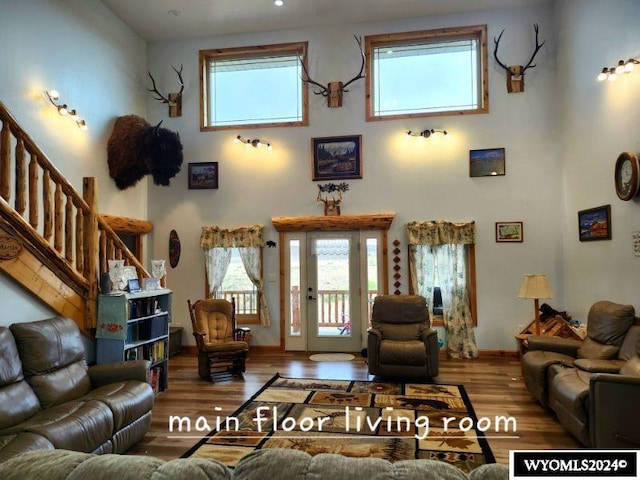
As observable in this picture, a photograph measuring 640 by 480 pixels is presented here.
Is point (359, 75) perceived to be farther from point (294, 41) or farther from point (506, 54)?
point (506, 54)

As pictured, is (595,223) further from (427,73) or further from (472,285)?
(427,73)

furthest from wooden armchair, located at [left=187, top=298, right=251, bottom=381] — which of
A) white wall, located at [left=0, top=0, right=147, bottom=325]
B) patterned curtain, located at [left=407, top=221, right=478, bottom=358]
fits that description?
patterned curtain, located at [left=407, top=221, right=478, bottom=358]

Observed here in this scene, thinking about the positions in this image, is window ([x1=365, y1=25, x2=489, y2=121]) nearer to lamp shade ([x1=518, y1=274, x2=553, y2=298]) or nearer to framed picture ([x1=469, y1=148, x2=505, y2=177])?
framed picture ([x1=469, y1=148, x2=505, y2=177])

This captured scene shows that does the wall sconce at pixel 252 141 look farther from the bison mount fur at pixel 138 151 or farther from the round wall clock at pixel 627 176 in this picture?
the round wall clock at pixel 627 176

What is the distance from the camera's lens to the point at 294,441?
3395 mm

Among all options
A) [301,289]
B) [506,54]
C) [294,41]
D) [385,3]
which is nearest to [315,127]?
[294,41]

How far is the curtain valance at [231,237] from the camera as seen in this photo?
22.2ft

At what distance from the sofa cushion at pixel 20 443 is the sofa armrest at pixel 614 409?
366cm

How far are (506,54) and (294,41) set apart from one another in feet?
11.0

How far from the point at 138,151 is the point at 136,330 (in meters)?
3.04

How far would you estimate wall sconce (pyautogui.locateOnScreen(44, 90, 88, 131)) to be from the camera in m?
5.22

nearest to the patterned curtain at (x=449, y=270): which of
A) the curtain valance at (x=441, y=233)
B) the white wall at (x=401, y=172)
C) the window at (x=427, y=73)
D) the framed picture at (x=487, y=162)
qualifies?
the curtain valance at (x=441, y=233)

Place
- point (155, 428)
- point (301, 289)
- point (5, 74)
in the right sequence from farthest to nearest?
point (301, 289), point (5, 74), point (155, 428)

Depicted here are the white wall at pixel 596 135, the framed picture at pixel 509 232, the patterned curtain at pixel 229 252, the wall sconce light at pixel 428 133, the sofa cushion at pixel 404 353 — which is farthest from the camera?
the patterned curtain at pixel 229 252
